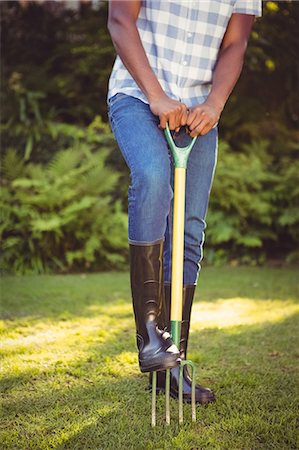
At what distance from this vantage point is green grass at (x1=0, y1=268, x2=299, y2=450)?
6.26 ft

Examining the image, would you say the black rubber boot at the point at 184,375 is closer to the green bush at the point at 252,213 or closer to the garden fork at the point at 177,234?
the garden fork at the point at 177,234

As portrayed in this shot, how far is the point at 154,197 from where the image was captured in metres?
2.00

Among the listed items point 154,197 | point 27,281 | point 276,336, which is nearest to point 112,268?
point 27,281

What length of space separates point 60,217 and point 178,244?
378 cm

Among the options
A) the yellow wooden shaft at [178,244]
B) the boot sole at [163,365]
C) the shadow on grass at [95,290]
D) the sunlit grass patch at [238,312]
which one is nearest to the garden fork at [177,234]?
the yellow wooden shaft at [178,244]

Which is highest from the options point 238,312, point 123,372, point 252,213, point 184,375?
point 184,375

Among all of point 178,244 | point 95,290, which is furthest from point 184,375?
point 95,290

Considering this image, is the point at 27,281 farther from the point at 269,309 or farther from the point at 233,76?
the point at 233,76

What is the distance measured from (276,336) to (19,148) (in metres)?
4.15

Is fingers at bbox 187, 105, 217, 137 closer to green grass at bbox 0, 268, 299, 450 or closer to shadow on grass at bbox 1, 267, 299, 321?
green grass at bbox 0, 268, 299, 450

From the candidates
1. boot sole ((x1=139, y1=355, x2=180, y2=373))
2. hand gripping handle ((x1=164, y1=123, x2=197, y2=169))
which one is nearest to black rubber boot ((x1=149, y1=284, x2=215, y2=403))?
boot sole ((x1=139, y1=355, x2=180, y2=373))

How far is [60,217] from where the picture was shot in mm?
5773

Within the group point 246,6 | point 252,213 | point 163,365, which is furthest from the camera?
point 252,213

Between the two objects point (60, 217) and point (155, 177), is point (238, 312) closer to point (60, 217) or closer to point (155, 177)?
point (155, 177)
